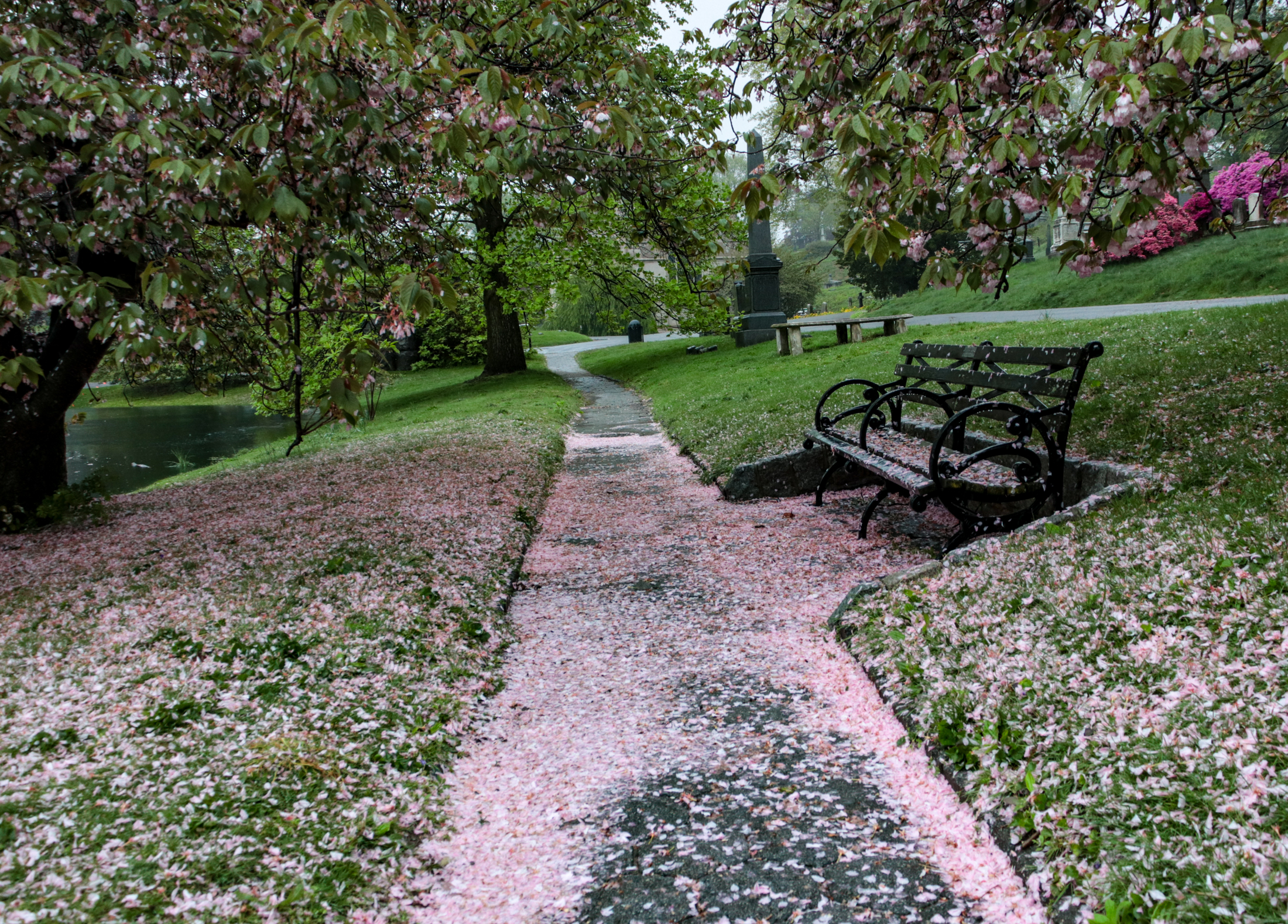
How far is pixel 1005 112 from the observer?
12.8 feet

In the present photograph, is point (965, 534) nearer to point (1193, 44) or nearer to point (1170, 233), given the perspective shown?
point (1193, 44)

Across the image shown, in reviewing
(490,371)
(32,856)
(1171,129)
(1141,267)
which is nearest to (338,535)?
(32,856)

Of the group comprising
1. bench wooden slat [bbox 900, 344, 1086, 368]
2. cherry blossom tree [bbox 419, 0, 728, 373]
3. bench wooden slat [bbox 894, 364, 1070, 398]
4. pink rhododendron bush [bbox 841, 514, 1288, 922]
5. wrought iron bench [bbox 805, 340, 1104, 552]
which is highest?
cherry blossom tree [bbox 419, 0, 728, 373]

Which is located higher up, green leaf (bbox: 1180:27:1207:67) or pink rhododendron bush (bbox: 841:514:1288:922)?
green leaf (bbox: 1180:27:1207:67)

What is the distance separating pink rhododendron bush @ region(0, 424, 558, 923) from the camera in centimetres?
265

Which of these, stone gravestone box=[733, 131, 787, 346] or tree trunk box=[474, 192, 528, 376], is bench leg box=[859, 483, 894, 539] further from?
stone gravestone box=[733, 131, 787, 346]

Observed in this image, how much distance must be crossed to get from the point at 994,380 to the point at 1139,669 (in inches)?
143

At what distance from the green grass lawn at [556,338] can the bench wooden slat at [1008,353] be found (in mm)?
42341

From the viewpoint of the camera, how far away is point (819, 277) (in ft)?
154

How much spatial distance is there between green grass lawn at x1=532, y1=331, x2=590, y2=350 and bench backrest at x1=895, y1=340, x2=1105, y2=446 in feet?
139

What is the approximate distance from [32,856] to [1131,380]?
8406mm

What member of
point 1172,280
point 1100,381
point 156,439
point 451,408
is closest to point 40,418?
point 1100,381

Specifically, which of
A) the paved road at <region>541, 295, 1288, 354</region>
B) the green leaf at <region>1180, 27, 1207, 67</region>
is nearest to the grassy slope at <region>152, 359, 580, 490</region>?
the paved road at <region>541, 295, 1288, 354</region>

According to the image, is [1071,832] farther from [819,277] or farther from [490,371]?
[819,277]
